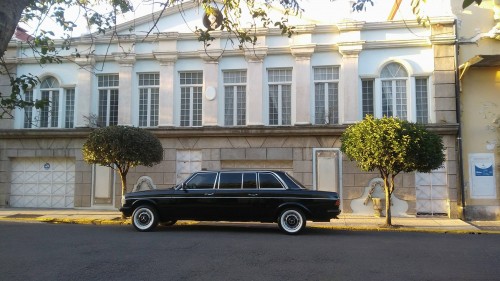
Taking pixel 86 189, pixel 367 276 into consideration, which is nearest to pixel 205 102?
pixel 86 189

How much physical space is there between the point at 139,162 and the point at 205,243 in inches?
231

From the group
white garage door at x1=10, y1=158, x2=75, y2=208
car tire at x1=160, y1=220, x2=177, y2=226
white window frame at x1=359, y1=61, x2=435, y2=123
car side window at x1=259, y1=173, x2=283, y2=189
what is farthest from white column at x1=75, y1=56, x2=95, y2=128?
white window frame at x1=359, y1=61, x2=435, y2=123

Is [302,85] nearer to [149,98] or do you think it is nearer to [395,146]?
[395,146]

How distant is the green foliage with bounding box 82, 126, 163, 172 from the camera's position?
46.2 ft

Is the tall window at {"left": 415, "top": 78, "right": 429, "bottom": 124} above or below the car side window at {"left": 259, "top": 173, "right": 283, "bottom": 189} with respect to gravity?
above

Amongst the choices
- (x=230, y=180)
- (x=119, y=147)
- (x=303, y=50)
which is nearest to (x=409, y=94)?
(x=303, y=50)

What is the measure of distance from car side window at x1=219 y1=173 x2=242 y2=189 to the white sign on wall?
9401mm

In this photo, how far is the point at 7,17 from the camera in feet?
13.0

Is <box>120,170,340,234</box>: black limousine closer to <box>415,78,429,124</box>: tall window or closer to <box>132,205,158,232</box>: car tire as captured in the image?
<box>132,205,158,232</box>: car tire

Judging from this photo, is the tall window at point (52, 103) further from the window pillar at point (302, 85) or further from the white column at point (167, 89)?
the window pillar at point (302, 85)

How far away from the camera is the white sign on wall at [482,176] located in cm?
1577

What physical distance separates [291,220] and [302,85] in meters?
7.24

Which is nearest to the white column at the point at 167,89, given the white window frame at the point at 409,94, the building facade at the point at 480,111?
the white window frame at the point at 409,94

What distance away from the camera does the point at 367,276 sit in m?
6.78
